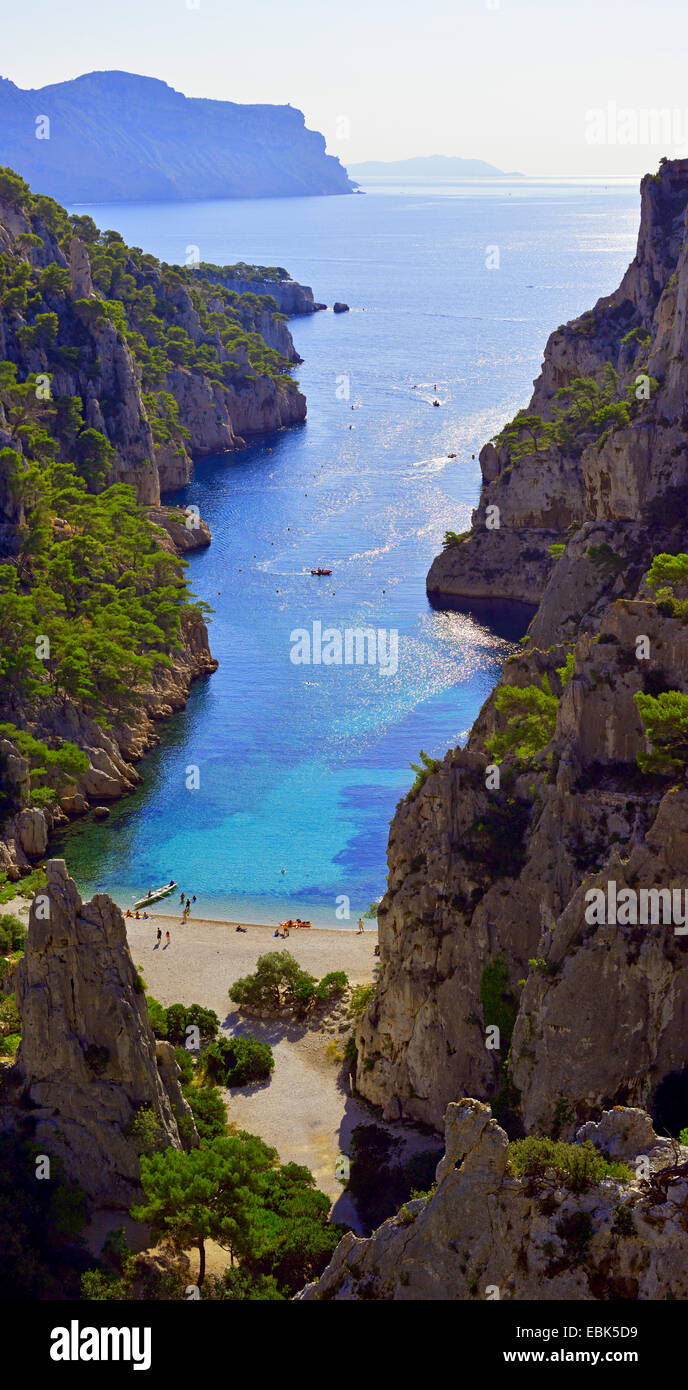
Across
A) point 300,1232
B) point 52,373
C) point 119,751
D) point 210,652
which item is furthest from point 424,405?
point 300,1232

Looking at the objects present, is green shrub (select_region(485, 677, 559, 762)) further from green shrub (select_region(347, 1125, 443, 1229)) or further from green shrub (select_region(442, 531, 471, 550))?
green shrub (select_region(442, 531, 471, 550))


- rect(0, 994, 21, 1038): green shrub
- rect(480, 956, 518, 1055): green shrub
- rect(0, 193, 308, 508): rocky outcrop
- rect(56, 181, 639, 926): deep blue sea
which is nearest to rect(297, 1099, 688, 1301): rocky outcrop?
rect(480, 956, 518, 1055): green shrub

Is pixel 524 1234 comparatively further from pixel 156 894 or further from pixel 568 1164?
pixel 156 894

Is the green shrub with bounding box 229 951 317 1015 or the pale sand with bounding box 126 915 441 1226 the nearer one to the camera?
the pale sand with bounding box 126 915 441 1226

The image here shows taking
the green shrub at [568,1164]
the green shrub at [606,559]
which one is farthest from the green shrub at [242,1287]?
the green shrub at [606,559]

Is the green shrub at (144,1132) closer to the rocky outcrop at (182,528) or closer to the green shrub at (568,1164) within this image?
the green shrub at (568,1164)

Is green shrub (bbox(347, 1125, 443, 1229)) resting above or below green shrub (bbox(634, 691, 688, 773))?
below

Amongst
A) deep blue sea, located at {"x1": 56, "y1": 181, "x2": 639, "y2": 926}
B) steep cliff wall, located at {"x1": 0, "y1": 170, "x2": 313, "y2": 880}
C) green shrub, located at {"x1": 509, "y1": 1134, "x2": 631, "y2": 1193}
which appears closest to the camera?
green shrub, located at {"x1": 509, "y1": 1134, "x2": 631, "y2": 1193}
